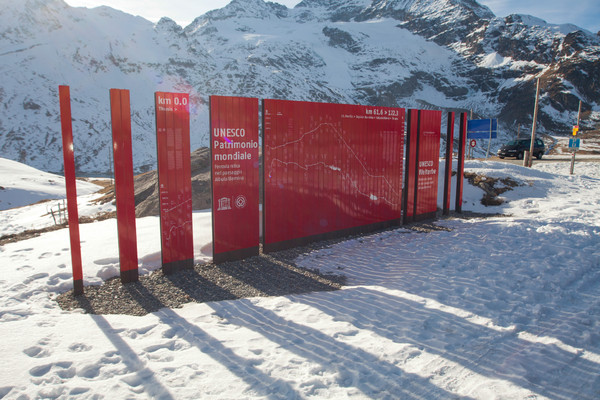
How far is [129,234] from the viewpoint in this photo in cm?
587

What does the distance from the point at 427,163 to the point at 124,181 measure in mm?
7719

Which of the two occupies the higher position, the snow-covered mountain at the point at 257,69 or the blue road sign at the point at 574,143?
the snow-covered mountain at the point at 257,69

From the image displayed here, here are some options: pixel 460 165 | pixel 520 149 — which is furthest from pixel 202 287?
pixel 520 149

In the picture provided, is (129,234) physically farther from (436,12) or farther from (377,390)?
(436,12)

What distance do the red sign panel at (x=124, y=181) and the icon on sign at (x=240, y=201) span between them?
177 centimetres

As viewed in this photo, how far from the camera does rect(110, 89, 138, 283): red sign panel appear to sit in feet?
18.2

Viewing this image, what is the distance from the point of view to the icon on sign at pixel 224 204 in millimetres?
6728

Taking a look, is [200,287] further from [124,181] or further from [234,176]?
[234,176]

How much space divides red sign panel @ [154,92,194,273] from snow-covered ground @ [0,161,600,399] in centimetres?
57

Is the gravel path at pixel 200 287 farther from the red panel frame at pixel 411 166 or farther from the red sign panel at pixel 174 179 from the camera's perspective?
the red panel frame at pixel 411 166

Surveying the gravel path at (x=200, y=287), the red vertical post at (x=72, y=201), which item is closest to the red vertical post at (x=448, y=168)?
the gravel path at (x=200, y=287)

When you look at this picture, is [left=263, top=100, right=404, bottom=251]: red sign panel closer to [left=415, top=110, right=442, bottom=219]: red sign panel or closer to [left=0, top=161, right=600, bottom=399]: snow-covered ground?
[left=415, top=110, right=442, bottom=219]: red sign panel

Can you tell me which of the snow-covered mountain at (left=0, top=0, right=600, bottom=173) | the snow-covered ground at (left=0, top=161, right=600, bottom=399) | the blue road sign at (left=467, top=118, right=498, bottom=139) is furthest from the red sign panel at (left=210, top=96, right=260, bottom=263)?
the snow-covered mountain at (left=0, top=0, right=600, bottom=173)

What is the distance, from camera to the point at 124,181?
571 cm
